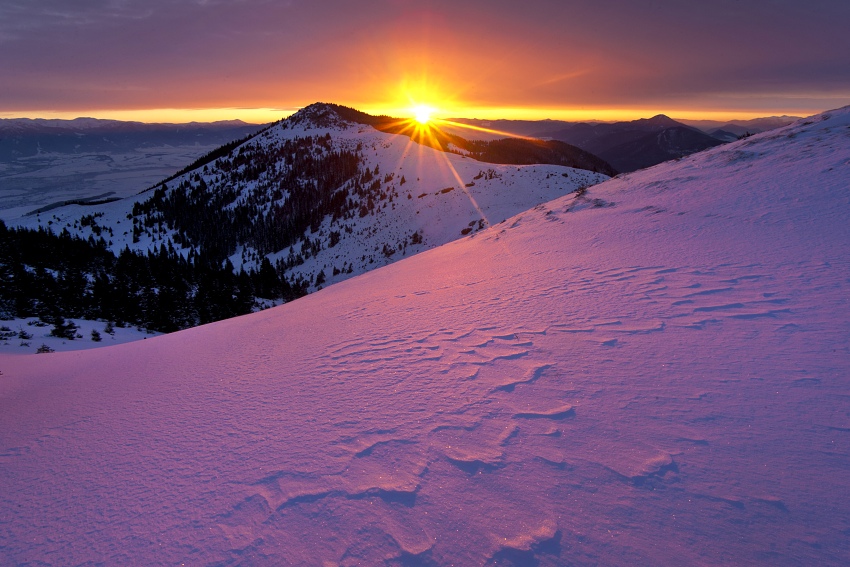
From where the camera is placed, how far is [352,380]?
411cm

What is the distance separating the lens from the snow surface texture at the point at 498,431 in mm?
2129

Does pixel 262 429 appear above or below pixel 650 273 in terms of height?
below

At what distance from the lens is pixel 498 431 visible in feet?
9.66

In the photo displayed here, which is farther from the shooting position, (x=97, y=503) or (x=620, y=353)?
(x=620, y=353)

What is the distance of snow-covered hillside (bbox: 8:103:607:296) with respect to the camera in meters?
56.4

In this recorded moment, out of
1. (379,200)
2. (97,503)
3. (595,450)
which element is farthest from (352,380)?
(379,200)

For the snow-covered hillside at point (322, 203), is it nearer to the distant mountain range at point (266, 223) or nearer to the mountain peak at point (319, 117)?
the distant mountain range at point (266, 223)

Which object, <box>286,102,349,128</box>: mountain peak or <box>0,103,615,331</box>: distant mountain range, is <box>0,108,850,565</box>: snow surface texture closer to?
<box>0,103,615,331</box>: distant mountain range

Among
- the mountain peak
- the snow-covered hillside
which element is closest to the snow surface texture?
the snow-covered hillside

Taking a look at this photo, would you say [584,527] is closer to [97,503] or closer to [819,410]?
[819,410]

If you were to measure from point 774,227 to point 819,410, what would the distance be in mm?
4619

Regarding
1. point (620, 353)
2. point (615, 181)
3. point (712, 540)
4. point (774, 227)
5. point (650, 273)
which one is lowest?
point (712, 540)

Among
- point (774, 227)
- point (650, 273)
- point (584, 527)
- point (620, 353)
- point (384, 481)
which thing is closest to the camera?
point (584, 527)

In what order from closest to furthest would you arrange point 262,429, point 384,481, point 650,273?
1. point 384,481
2. point 262,429
3. point 650,273
